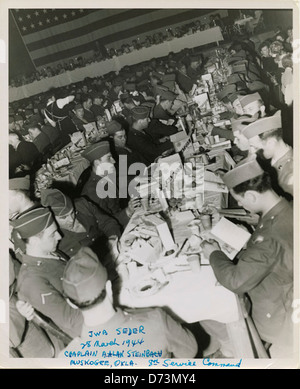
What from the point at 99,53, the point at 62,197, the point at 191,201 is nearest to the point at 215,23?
the point at 99,53

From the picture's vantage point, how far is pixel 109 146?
2703mm

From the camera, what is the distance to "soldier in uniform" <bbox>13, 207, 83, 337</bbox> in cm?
180

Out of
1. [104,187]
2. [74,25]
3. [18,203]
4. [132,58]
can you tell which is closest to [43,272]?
[18,203]

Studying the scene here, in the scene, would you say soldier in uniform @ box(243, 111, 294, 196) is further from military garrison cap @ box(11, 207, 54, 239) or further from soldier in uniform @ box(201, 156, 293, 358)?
military garrison cap @ box(11, 207, 54, 239)

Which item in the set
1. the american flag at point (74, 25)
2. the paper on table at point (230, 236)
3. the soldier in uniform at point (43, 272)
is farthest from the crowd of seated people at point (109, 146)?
the american flag at point (74, 25)

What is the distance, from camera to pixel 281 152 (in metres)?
2.15

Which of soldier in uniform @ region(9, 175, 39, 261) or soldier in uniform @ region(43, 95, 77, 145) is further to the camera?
soldier in uniform @ region(43, 95, 77, 145)

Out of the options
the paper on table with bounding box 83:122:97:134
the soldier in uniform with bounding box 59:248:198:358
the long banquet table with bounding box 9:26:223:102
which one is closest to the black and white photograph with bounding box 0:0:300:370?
the soldier in uniform with bounding box 59:248:198:358

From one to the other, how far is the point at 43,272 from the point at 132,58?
339cm

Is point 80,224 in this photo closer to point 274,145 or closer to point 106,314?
point 106,314

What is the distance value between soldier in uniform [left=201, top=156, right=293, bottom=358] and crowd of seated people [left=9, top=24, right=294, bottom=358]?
0.02 m

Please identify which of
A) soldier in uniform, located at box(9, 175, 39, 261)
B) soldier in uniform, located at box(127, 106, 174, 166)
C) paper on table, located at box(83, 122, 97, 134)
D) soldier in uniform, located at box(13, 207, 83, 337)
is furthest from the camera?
paper on table, located at box(83, 122, 97, 134)

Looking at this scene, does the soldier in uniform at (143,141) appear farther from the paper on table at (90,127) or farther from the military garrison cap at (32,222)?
the military garrison cap at (32,222)

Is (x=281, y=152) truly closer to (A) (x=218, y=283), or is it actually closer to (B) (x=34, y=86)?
(A) (x=218, y=283)
